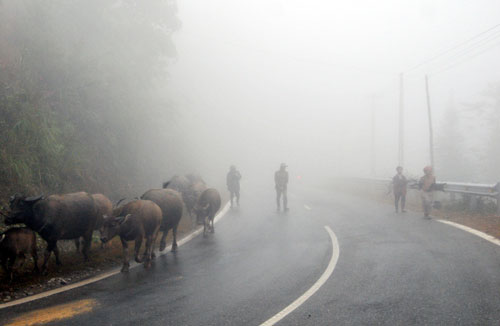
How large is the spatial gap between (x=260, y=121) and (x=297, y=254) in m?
110

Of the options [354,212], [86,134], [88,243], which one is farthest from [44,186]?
[354,212]

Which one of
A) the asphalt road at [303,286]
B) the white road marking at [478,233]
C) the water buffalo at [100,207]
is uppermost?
the water buffalo at [100,207]

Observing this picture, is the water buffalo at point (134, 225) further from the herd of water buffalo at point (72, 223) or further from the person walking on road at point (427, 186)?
the person walking on road at point (427, 186)

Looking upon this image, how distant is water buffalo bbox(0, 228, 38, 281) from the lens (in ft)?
22.8

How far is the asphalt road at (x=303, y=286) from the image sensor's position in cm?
511

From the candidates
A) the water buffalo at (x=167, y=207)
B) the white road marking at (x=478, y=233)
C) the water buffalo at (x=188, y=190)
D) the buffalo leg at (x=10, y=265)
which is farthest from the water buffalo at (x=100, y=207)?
the white road marking at (x=478, y=233)

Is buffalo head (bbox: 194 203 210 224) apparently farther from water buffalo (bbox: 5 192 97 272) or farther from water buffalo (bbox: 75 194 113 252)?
water buffalo (bbox: 5 192 97 272)

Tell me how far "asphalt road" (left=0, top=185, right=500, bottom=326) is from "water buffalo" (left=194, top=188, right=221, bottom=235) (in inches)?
45.0

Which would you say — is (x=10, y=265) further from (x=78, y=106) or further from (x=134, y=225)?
(x=78, y=106)

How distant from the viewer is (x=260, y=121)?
388ft

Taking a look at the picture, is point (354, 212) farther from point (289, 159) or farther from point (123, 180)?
point (289, 159)

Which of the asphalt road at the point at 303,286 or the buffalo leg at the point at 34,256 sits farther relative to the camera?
the buffalo leg at the point at 34,256

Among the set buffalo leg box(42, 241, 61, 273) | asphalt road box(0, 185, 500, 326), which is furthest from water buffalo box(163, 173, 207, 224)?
buffalo leg box(42, 241, 61, 273)

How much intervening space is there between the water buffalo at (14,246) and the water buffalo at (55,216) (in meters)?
0.31
